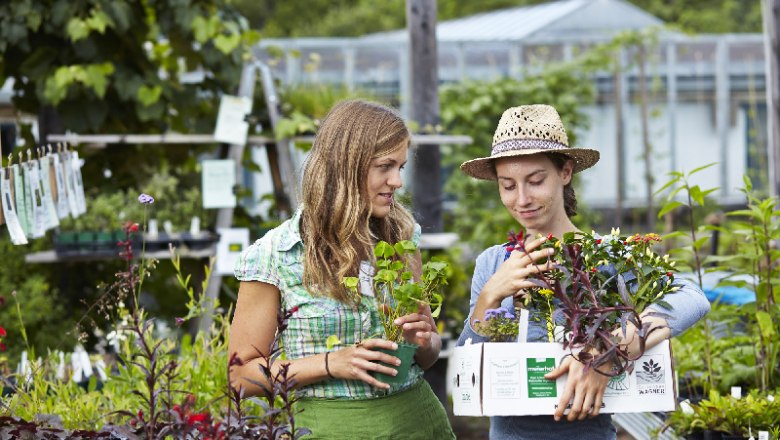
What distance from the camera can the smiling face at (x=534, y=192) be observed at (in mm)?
2365

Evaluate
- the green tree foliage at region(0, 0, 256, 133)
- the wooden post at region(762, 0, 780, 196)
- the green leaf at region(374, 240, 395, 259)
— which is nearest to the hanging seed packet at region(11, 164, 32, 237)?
the green leaf at region(374, 240, 395, 259)

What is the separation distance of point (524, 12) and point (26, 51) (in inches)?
377

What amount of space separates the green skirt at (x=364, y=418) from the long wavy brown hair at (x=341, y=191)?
0.23m

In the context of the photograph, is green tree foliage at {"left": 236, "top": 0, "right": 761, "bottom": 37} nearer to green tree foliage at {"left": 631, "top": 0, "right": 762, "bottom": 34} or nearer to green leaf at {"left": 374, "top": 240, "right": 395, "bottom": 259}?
green tree foliage at {"left": 631, "top": 0, "right": 762, "bottom": 34}

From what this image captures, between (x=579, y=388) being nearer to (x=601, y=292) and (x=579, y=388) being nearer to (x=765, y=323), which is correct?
(x=601, y=292)

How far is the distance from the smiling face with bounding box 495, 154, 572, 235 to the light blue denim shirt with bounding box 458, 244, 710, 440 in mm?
187

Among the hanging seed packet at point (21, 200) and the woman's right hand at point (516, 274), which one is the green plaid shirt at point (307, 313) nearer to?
the woman's right hand at point (516, 274)

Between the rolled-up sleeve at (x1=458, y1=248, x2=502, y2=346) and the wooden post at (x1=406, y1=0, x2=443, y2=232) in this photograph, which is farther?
the wooden post at (x1=406, y1=0, x2=443, y2=232)

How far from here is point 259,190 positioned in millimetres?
10797

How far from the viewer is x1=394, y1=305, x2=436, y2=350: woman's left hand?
2156mm

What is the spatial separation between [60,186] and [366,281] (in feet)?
6.45

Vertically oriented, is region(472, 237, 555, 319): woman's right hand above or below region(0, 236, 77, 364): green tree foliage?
above

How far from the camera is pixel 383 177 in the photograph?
7.47 ft

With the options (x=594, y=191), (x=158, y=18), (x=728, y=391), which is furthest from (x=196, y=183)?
(x=594, y=191)
